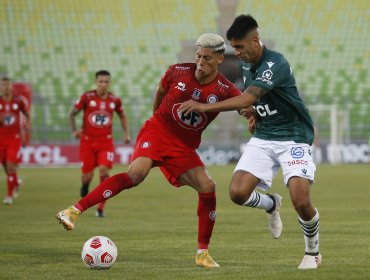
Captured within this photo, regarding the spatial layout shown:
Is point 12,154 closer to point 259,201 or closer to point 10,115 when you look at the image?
point 10,115

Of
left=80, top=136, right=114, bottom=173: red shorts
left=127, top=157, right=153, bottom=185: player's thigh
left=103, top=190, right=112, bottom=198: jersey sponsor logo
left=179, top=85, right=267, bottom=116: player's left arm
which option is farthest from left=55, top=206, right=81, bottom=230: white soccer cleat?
left=80, top=136, right=114, bottom=173: red shorts

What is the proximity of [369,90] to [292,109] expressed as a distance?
28853mm

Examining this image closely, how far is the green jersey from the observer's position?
7926 millimetres

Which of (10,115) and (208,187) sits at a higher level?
(208,187)

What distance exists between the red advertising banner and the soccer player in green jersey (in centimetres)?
2391

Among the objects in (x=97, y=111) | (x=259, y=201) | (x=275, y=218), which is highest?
(x=97, y=111)

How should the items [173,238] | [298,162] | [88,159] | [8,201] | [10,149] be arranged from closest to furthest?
[298,162], [173,238], [88,159], [8,201], [10,149]

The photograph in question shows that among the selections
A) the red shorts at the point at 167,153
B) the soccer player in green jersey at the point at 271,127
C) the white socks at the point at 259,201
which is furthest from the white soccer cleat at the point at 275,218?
the red shorts at the point at 167,153

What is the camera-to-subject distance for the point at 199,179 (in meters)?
8.58

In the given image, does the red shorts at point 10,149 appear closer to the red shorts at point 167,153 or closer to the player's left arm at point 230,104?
the red shorts at point 167,153

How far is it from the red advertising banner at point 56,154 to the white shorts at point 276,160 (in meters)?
23.9

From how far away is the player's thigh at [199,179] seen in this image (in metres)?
8.54

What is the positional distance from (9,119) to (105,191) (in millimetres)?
9605

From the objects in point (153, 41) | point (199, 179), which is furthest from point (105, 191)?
point (153, 41)
